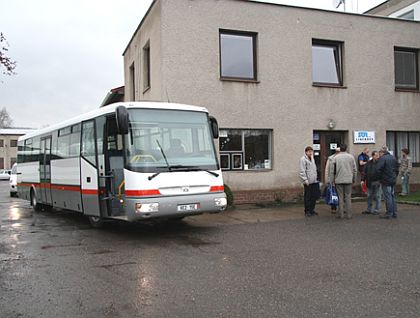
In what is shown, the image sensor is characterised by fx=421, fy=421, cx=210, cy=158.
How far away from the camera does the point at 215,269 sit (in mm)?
6102

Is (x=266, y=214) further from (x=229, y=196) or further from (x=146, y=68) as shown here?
(x=146, y=68)

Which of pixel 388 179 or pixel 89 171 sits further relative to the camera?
pixel 388 179

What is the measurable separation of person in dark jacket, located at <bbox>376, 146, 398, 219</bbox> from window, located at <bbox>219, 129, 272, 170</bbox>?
4535mm

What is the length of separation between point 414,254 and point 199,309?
4135mm

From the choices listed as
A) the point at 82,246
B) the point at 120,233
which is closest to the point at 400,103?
the point at 120,233

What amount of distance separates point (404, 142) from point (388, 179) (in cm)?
715

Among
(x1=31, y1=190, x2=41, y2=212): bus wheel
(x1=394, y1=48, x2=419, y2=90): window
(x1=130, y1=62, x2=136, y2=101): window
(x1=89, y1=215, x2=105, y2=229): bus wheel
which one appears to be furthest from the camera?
(x1=130, y1=62, x2=136, y2=101): window

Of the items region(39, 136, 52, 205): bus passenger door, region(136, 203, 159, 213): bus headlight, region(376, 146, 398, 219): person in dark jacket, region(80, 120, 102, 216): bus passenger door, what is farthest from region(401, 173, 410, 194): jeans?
region(39, 136, 52, 205): bus passenger door

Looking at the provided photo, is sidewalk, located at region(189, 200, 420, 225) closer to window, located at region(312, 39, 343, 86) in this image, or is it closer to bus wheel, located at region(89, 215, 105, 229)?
bus wheel, located at region(89, 215, 105, 229)

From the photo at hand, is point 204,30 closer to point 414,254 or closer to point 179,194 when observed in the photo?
point 179,194

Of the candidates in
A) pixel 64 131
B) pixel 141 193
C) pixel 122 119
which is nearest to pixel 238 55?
pixel 64 131

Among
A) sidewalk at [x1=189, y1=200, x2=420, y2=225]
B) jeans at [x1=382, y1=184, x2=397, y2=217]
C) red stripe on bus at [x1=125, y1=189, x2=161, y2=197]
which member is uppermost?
red stripe on bus at [x1=125, y1=189, x2=161, y2=197]

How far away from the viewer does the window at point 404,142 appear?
651 inches

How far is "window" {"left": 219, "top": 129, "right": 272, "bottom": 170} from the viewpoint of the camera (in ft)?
45.9
